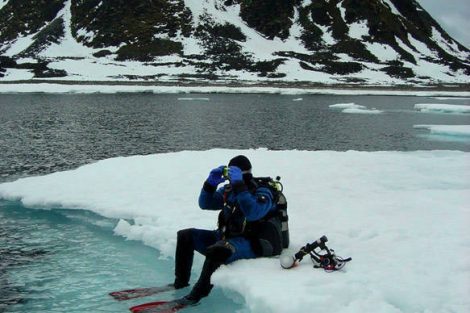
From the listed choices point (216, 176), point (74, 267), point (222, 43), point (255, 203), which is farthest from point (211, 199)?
point (222, 43)

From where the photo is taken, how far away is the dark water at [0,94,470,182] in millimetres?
25844

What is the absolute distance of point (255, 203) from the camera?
7469 millimetres

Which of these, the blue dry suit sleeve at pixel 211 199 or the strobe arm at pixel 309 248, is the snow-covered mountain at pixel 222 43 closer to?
the blue dry suit sleeve at pixel 211 199

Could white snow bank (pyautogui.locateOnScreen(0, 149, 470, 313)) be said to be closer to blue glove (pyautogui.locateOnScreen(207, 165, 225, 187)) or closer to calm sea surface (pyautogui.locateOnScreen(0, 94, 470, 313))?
calm sea surface (pyautogui.locateOnScreen(0, 94, 470, 313))

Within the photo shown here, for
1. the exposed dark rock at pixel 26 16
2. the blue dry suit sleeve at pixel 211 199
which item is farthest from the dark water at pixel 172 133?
the exposed dark rock at pixel 26 16

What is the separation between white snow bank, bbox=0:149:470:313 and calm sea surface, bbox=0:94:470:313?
25.9 inches

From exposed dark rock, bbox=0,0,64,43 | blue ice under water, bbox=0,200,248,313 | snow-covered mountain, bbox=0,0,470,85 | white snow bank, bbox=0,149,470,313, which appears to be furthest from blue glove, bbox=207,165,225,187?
exposed dark rock, bbox=0,0,64,43

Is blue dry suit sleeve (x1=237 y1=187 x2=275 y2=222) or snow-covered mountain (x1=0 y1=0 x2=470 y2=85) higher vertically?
snow-covered mountain (x1=0 y1=0 x2=470 y2=85)

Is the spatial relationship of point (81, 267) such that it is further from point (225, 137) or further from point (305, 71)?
point (305, 71)

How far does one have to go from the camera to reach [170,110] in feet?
176

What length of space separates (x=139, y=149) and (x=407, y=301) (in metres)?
22.7

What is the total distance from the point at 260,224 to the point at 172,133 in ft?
90.5

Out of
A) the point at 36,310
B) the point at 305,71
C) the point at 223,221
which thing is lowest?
the point at 36,310

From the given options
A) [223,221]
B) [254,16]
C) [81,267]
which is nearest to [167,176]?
[81,267]
